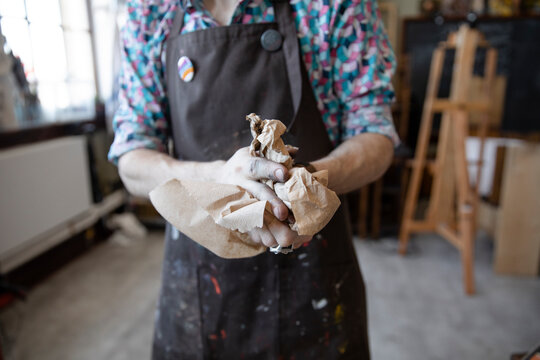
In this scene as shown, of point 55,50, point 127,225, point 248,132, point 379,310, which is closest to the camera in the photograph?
point 248,132

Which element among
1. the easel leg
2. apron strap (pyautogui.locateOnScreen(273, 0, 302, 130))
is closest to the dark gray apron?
apron strap (pyautogui.locateOnScreen(273, 0, 302, 130))

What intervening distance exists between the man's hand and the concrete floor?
1.53 m

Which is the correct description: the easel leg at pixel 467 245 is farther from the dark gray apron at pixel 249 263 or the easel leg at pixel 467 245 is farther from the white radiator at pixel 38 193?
the white radiator at pixel 38 193

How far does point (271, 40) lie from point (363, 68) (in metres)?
0.18

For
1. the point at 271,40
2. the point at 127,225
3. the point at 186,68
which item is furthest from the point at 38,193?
the point at 271,40

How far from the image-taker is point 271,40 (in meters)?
0.74

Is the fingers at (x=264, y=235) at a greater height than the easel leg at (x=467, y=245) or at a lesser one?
greater

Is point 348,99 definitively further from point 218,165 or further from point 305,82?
point 218,165

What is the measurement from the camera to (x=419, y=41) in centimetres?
414

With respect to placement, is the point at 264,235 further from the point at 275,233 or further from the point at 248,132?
the point at 248,132

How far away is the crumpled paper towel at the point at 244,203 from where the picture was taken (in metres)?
0.54

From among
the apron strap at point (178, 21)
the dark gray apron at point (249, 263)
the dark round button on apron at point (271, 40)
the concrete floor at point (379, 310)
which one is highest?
the apron strap at point (178, 21)

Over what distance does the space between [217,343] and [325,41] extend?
655 millimetres

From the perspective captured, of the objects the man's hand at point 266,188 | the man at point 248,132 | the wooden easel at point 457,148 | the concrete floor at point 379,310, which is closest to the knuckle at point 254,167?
the man's hand at point 266,188
